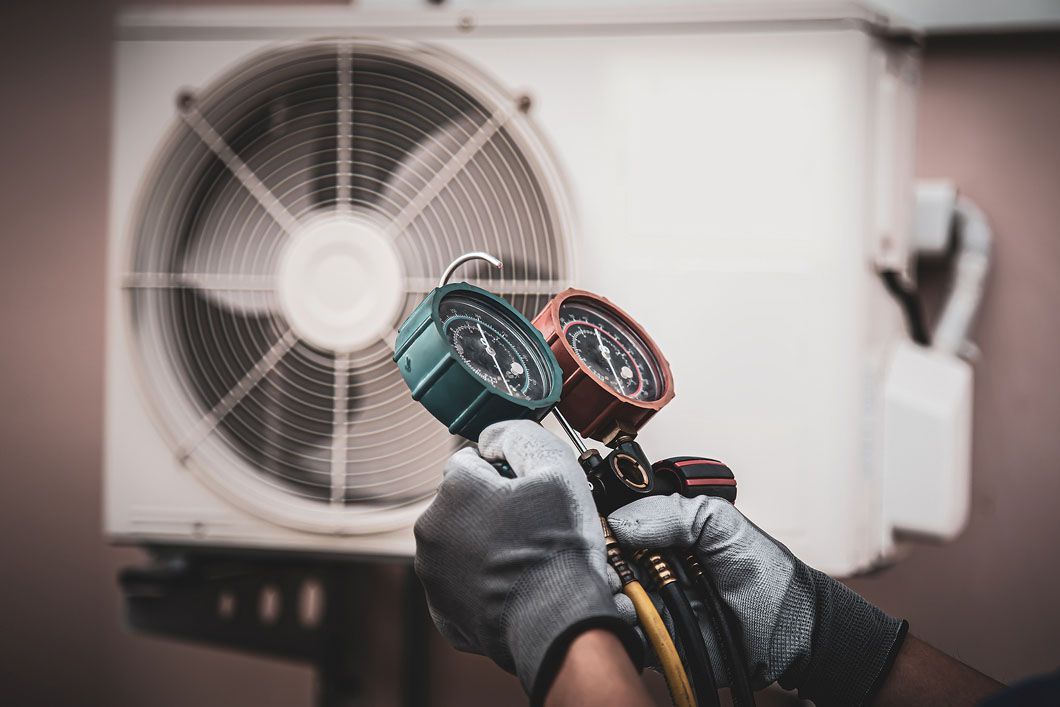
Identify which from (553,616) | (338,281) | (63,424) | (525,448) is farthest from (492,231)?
(63,424)

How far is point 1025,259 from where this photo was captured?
4.47 feet

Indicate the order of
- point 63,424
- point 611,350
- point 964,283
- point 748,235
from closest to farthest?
1. point 611,350
2. point 748,235
3. point 964,283
4. point 63,424

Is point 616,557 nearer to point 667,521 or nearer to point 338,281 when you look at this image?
point 667,521

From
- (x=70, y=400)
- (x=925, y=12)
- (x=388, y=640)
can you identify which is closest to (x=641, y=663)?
(x=388, y=640)

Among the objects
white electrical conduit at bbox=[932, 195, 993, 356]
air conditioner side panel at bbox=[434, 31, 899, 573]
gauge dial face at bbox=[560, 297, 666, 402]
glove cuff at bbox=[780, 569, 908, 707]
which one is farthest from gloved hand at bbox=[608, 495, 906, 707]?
white electrical conduit at bbox=[932, 195, 993, 356]

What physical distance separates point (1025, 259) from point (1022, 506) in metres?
0.41

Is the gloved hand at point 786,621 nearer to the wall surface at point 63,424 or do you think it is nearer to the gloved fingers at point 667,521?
the gloved fingers at point 667,521

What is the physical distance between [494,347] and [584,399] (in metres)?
0.09

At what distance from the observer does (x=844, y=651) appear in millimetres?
712

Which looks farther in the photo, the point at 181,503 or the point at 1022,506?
the point at 1022,506

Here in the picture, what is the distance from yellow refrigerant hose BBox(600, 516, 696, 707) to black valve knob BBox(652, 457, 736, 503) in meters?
0.08

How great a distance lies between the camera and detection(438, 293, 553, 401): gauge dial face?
662 mm

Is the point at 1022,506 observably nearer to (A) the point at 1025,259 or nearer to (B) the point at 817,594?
(A) the point at 1025,259

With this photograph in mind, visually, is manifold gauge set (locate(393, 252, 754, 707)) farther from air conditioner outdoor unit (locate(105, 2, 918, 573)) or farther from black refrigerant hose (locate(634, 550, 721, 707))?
air conditioner outdoor unit (locate(105, 2, 918, 573))
